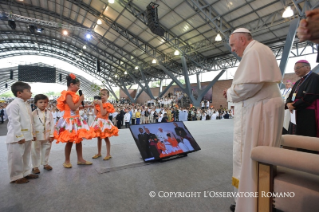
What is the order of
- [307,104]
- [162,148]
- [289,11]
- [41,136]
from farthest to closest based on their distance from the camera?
[289,11], [162,148], [41,136], [307,104]

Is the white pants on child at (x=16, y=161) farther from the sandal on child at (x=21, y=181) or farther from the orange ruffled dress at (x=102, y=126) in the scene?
the orange ruffled dress at (x=102, y=126)

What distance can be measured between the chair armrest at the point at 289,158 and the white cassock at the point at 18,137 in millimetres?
2588

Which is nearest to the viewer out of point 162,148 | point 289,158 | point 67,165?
point 289,158

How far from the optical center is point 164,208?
1625 millimetres

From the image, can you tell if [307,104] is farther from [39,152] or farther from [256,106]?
[39,152]

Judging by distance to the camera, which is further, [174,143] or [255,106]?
[174,143]

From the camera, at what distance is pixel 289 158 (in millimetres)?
1023

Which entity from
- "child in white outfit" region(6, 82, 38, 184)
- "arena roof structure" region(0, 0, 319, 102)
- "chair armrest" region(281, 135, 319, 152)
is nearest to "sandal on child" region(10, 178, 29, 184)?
"child in white outfit" region(6, 82, 38, 184)

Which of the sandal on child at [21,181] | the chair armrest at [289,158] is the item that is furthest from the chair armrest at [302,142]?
the sandal on child at [21,181]

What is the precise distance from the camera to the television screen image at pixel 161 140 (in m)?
2.89

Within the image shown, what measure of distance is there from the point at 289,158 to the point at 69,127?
104 inches

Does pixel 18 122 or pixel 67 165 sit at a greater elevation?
pixel 18 122

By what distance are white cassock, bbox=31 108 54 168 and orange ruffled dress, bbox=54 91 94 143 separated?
0.43ft

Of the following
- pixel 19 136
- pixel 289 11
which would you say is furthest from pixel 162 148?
pixel 289 11
